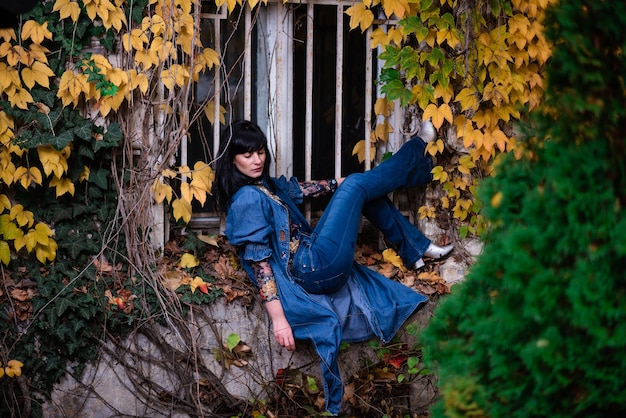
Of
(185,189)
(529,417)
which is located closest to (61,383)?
(185,189)

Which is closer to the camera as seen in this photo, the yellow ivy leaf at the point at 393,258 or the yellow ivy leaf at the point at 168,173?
the yellow ivy leaf at the point at 168,173

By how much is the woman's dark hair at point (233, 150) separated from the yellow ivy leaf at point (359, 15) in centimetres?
78

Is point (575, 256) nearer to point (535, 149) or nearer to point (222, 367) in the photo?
point (535, 149)

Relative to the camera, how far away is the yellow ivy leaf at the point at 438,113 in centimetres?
398

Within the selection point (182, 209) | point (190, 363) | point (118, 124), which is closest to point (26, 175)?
point (118, 124)

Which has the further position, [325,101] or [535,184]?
[325,101]

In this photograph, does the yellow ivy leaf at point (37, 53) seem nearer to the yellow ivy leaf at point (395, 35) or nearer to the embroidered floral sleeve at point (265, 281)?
the embroidered floral sleeve at point (265, 281)

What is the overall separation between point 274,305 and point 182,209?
0.74 meters

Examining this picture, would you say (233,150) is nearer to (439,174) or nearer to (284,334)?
(284,334)

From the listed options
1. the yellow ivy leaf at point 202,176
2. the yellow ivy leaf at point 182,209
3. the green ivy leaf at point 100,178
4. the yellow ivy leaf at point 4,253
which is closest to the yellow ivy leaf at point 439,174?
the yellow ivy leaf at point 202,176

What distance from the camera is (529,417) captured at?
1942 mm

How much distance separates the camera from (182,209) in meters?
3.88

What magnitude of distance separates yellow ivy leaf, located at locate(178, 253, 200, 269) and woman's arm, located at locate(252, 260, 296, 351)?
49 cm

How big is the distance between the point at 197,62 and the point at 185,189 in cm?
67
